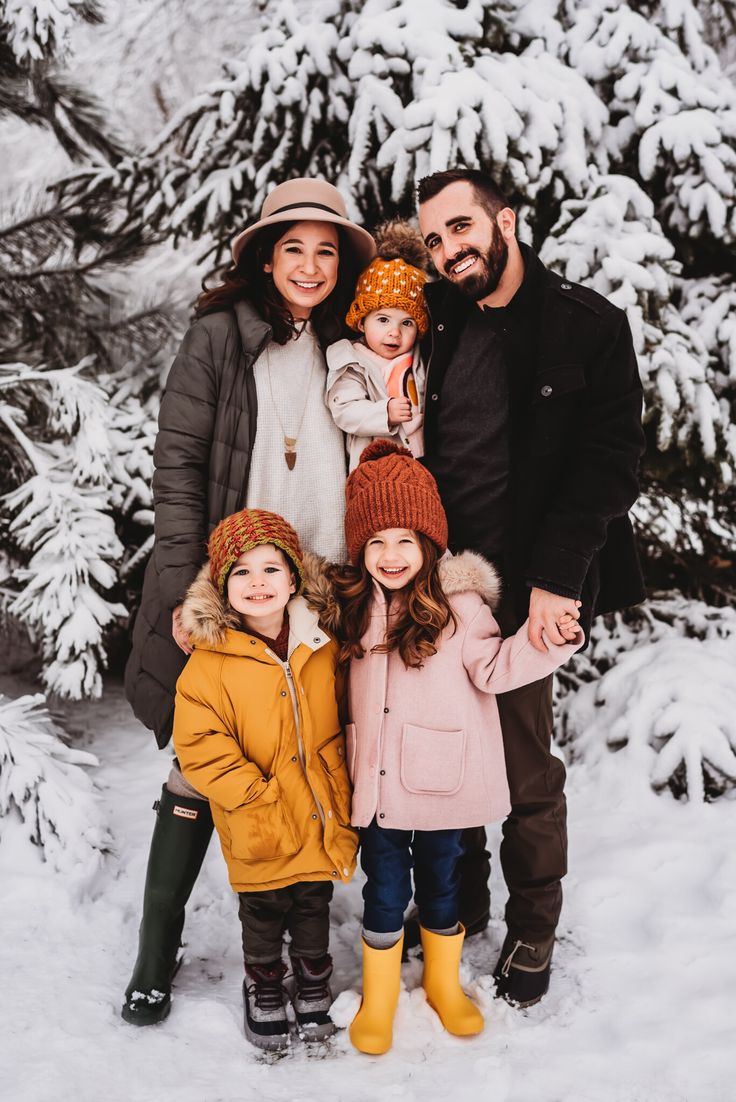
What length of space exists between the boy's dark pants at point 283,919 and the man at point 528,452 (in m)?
0.59

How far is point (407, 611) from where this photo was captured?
2205mm

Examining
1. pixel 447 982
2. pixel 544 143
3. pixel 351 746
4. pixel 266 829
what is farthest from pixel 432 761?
pixel 544 143

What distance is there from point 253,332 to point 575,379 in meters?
0.96

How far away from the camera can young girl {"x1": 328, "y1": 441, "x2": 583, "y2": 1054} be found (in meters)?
2.19

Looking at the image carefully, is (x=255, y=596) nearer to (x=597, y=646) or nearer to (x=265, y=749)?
(x=265, y=749)

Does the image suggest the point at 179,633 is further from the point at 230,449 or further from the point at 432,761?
the point at 432,761

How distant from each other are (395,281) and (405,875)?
179cm

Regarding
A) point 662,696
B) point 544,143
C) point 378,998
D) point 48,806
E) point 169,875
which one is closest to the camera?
point 378,998

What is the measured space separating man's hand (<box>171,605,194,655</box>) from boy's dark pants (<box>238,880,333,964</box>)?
0.73 meters

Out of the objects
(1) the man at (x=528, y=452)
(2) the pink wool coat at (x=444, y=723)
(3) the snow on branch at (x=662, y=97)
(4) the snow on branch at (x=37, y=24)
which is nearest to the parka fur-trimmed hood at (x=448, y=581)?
(2) the pink wool coat at (x=444, y=723)

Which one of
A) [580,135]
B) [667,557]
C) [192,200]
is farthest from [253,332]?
[667,557]

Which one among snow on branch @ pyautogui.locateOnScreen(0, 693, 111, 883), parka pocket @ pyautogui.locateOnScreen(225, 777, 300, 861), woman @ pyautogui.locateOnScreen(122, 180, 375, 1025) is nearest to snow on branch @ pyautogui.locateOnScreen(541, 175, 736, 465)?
woman @ pyautogui.locateOnScreen(122, 180, 375, 1025)

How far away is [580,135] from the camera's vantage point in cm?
344

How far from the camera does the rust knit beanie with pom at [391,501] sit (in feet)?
7.14
